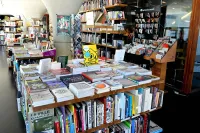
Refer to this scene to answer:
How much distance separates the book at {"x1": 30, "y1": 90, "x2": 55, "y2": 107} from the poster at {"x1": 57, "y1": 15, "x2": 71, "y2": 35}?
6140 millimetres

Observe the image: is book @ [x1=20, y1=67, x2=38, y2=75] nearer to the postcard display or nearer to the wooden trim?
the postcard display

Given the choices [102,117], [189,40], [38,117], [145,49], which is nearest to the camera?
[38,117]

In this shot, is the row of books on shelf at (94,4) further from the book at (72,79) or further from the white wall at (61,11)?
the book at (72,79)

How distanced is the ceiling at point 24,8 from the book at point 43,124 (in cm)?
1112

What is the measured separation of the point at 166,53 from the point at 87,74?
6.01ft

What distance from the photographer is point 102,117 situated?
177 centimetres

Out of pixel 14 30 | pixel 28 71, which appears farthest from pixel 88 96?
pixel 14 30

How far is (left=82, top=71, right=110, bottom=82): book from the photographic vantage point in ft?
6.09

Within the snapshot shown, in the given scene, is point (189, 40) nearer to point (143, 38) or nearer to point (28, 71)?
point (143, 38)

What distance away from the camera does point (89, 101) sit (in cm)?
168

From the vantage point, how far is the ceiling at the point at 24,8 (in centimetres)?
1116

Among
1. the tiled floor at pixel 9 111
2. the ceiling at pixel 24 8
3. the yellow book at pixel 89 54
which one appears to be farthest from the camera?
the ceiling at pixel 24 8

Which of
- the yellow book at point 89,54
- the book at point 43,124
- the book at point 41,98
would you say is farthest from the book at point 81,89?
the yellow book at point 89,54

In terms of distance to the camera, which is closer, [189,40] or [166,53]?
[166,53]
